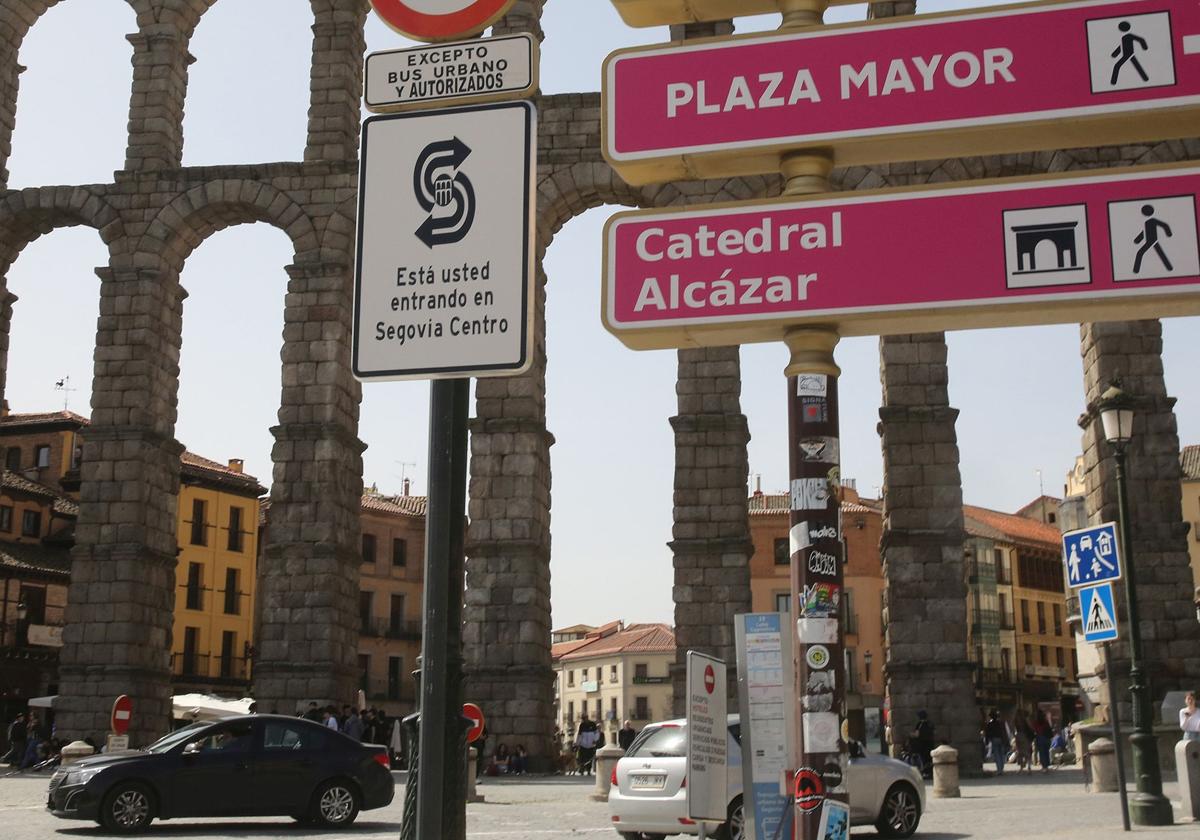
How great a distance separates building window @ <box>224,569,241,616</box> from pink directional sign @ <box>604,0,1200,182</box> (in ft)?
193

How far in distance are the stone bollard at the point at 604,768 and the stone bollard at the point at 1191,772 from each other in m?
7.89

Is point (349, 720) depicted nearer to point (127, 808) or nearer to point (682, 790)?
point (127, 808)

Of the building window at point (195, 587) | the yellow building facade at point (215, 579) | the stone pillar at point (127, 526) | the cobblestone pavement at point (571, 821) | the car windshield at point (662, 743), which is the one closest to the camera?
the car windshield at point (662, 743)

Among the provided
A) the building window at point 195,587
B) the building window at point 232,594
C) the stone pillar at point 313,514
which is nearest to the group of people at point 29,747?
the stone pillar at point 313,514

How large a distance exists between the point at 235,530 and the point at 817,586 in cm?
5998

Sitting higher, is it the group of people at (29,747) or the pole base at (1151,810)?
the group of people at (29,747)

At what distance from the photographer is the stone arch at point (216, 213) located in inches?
Answer: 1188

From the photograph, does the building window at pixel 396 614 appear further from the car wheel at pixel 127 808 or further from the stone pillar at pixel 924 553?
the car wheel at pixel 127 808

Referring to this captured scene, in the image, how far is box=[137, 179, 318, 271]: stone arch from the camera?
30188mm

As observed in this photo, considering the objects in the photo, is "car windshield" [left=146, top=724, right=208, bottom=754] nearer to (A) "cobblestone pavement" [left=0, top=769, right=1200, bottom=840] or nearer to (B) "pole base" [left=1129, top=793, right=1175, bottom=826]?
(A) "cobblestone pavement" [left=0, top=769, right=1200, bottom=840]

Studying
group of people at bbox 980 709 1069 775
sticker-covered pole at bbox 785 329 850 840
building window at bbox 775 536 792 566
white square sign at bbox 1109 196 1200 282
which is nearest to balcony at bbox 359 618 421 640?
building window at bbox 775 536 792 566

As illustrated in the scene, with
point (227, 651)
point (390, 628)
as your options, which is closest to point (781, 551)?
point (390, 628)

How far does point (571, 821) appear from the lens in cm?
1695

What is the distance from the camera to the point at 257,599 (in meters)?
64.2
